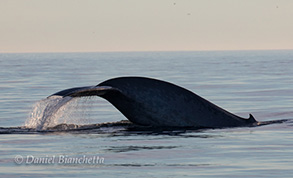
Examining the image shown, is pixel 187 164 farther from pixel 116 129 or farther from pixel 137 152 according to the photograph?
pixel 116 129

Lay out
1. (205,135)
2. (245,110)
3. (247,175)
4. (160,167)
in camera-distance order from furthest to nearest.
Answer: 1. (245,110)
2. (205,135)
3. (160,167)
4. (247,175)

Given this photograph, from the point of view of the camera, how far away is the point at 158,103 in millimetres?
13336

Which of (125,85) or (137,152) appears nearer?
(137,152)

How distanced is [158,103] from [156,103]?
35 millimetres

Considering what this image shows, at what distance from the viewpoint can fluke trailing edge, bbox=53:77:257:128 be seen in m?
13.2

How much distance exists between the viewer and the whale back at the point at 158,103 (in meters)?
13.2

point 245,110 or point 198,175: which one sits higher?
point 245,110

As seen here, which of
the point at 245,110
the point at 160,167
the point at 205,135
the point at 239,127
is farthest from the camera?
the point at 245,110

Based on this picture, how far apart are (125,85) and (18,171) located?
149 inches

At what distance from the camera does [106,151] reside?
11.5m

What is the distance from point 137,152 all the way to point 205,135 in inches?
78.1

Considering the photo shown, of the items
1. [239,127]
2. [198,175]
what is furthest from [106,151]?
Answer: [239,127]

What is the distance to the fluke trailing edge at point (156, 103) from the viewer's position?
1323 centimetres

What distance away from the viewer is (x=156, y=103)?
13328mm
